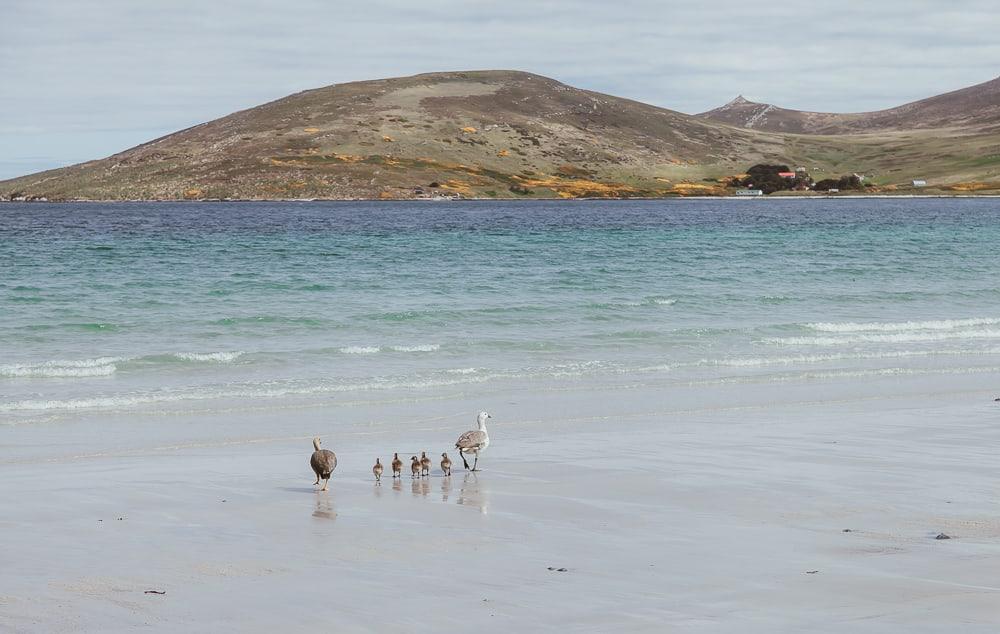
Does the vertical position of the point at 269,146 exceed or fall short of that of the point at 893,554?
it exceeds it

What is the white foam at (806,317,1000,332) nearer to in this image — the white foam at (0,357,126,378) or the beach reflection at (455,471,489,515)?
the white foam at (0,357,126,378)

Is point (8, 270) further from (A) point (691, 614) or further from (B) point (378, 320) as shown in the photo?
(A) point (691, 614)

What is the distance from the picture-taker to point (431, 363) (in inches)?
995

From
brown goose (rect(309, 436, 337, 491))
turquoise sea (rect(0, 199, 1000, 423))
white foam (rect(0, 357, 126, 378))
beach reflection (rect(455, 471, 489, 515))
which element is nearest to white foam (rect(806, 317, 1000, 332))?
turquoise sea (rect(0, 199, 1000, 423))

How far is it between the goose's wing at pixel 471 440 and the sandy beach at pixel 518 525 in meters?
0.36

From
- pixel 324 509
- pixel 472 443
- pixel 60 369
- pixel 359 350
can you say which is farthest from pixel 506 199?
pixel 324 509

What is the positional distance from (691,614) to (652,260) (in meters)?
46.2

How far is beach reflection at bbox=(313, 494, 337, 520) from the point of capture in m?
12.1

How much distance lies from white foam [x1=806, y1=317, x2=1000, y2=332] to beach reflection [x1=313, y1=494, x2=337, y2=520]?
21891 mm

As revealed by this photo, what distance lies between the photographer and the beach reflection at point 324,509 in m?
12.1

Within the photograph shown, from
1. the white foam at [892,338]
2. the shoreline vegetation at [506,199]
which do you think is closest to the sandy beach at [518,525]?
the white foam at [892,338]

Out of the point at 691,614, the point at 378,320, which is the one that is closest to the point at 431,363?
the point at 378,320

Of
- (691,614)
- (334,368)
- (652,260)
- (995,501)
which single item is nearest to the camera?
(691,614)

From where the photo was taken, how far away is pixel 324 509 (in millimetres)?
12422
